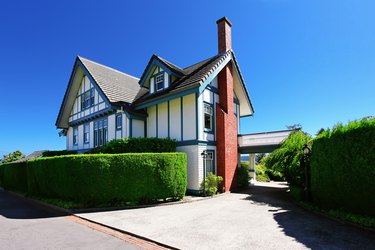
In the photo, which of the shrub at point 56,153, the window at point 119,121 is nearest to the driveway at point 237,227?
the window at point 119,121

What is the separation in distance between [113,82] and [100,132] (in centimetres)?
465

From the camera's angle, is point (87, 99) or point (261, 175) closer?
point (87, 99)

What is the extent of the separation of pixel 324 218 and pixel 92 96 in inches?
792

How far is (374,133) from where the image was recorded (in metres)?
7.08

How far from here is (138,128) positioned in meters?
17.6

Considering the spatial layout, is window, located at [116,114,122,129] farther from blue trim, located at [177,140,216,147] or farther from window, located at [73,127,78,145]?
window, located at [73,127,78,145]

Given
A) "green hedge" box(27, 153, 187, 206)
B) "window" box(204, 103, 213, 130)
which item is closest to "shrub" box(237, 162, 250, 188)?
"window" box(204, 103, 213, 130)

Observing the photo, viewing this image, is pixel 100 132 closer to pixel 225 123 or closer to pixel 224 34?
pixel 225 123

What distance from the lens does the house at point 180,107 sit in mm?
14570

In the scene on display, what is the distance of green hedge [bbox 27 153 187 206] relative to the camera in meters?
10.8

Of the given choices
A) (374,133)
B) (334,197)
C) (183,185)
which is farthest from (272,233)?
(183,185)

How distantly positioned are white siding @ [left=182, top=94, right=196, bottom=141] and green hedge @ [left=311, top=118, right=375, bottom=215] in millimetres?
7115

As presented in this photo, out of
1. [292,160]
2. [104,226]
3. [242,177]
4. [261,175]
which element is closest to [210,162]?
[242,177]

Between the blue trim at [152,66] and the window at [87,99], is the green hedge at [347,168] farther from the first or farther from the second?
the window at [87,99]
